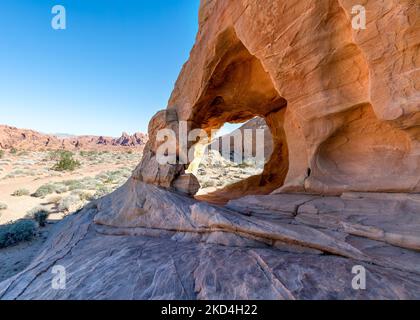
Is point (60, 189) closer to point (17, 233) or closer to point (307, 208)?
point (17, 233)

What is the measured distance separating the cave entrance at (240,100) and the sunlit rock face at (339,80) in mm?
211

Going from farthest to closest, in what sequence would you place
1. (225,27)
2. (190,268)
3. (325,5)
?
(225,27)
(325,5)
(190,268)

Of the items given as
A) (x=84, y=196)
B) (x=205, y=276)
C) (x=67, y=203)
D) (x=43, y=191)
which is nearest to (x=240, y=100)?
(x=205, y=276)

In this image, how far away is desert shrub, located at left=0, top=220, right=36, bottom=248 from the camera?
740 centimetres

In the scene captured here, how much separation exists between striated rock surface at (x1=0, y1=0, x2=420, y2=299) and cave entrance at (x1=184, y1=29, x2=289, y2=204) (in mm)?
497

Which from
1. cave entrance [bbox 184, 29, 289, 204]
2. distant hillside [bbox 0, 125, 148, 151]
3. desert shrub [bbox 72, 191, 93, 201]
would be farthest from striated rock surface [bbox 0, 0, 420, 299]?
distant hillside [bbox 0, 125, 148, 151]

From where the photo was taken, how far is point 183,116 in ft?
24.8

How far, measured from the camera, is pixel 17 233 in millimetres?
7738

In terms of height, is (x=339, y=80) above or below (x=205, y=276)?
above

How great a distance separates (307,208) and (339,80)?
2.72 m
